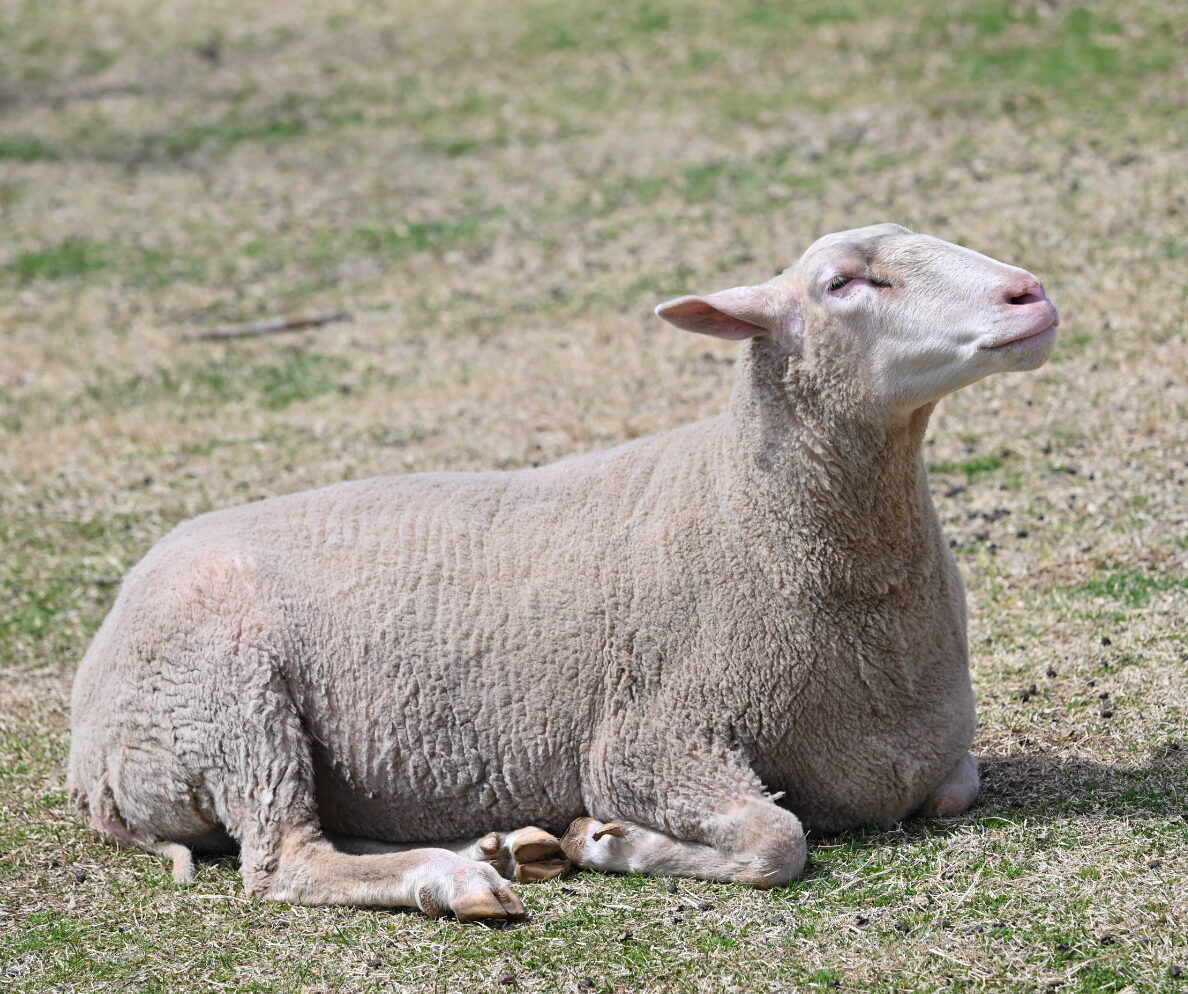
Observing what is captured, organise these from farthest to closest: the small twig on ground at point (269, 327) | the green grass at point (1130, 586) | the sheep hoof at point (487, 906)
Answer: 1. the small twig on ground at point (269, 327)
2. the green grass at point (1130, 586)
3. the sheep hoof at point (487, 906)

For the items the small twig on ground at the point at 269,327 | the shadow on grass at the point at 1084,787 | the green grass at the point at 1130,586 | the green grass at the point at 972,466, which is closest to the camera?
the shadow on grass at the point at 1084,787

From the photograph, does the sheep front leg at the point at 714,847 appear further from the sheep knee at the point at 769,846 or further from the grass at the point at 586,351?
the grass at the point at 586,351

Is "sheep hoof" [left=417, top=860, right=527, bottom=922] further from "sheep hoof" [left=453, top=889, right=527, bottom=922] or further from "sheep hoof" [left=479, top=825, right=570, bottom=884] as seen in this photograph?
"sheep hoof" [left=479, top=825, right=570, bottom=884]

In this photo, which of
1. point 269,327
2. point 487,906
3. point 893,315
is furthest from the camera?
point 269,327

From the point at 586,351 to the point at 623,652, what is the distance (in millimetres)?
6248

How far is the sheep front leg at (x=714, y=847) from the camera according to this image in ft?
14.7

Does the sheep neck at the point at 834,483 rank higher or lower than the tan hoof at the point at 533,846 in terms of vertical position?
higher

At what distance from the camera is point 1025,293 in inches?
172

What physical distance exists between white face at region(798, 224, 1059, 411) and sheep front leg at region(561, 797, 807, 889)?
1.37m

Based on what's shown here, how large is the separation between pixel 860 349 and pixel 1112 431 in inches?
159

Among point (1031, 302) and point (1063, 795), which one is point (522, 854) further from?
point (1031, 302)

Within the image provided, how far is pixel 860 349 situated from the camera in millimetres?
4590

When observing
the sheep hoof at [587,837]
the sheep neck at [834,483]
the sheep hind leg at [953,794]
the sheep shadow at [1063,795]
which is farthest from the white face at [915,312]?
the sheep hoof at [587,837]

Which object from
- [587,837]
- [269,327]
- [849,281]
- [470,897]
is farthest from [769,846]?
[269,327]
